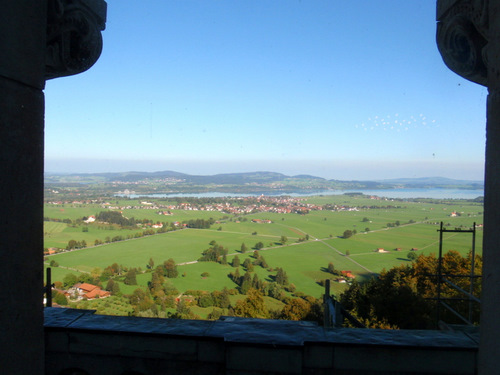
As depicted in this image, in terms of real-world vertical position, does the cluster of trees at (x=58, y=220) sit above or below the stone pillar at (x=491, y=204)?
below

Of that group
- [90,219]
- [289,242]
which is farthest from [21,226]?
[90,219]

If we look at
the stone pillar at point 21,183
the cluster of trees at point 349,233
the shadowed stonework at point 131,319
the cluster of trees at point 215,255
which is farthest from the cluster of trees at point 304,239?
the stone pillar at point 21,183

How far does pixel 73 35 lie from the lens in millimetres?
1910

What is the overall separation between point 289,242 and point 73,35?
29704mm

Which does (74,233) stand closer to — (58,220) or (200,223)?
(58,220)

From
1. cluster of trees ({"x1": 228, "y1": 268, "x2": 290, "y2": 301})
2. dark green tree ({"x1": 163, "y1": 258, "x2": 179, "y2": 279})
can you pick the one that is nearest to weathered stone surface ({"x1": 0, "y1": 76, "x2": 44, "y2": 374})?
cluster of trees ({"x1": 228, "y1": 268, "x2": 290, "y2": 301})

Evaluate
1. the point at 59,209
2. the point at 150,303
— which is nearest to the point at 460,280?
the point at 150,303

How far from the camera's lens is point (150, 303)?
39.8ft

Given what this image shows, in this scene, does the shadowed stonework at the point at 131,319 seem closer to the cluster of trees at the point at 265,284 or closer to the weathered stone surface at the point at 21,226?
the weathered stone surface at the point at 21,226

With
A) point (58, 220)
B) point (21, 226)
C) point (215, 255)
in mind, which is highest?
point (21, 226)

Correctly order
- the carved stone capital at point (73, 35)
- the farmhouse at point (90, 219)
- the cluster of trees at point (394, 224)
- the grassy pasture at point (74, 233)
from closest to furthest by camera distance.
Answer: the carved stone capital at point (73, 35)
the grassy pasture at point (74, 233)
the cluster of trees at point (394, 224)
the farmhouse at point (90, 219)

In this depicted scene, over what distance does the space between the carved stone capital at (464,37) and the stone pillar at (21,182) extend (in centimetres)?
197

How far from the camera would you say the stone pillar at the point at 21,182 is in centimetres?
140

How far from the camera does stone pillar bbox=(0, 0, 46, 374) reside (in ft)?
4.58
